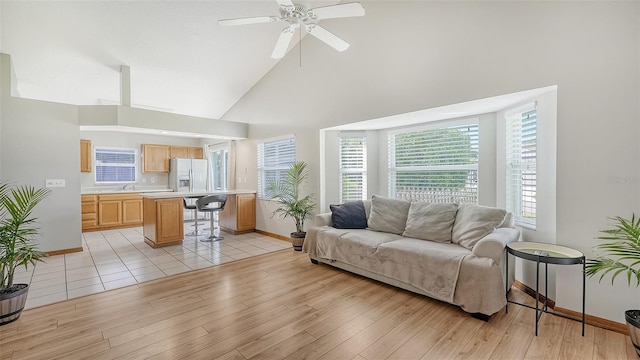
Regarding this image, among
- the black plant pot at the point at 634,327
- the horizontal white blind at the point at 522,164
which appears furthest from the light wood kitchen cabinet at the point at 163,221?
the black plant pot at the point at 634,327

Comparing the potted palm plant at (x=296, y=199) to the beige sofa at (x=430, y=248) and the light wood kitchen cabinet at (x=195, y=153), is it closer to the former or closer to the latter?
the beige sofa at (x=430, y=248)

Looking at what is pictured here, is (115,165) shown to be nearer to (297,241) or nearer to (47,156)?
(47,156)

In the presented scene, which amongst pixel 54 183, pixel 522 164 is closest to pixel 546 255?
pixel 522 164

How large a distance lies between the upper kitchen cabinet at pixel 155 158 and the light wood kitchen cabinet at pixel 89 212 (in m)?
1.44

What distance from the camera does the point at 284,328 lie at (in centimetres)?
225

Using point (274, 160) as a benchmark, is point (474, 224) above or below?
below

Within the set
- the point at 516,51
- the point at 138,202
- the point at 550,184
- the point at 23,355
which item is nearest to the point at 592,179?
the point at 550,184

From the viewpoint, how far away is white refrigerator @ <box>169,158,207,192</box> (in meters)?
7.27

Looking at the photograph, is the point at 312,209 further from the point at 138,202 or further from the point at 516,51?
the point at 138,202

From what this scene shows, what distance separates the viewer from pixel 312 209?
4.69 m

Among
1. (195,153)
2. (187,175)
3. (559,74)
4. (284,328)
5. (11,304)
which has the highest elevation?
(559,74)

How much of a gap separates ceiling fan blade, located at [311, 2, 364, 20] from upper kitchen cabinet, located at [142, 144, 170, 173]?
21.4ft

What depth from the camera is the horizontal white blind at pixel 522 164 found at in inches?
116

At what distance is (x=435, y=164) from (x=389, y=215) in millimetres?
1127
